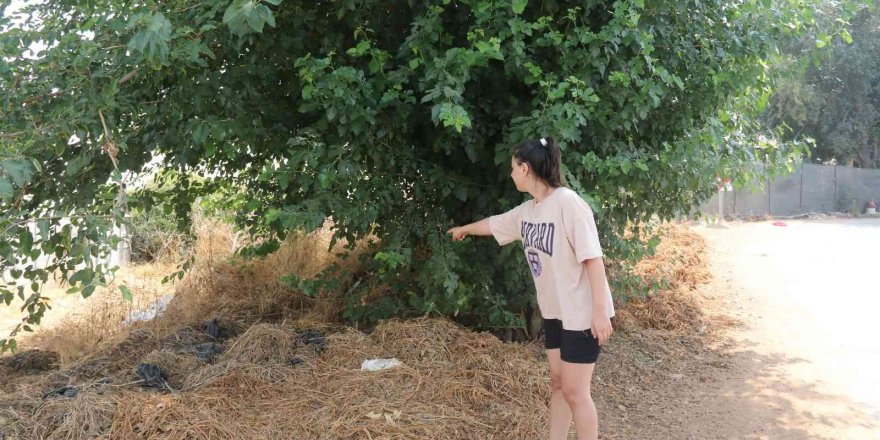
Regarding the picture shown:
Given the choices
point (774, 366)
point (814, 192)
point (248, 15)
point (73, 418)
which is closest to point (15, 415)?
point (73, 418)

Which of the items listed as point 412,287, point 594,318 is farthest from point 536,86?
point 594,318

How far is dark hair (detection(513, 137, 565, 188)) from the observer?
133 inches

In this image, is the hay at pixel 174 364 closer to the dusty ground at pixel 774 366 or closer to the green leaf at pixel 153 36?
the green leaf at pixel 153 36

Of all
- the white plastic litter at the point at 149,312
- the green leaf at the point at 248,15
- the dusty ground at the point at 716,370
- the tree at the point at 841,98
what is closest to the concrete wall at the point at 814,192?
the tree at the point at 841,98

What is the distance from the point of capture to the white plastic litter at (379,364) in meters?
4.76

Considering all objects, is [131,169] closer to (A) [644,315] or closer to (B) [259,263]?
(B) [259,263]

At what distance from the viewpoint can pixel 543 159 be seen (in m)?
3.38

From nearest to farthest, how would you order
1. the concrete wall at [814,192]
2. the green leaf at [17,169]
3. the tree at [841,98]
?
1. the green leaf at [17,169]
2. the concrete wall at [814,192]
3. the tree at [841,98]

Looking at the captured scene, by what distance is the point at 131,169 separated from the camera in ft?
16.2

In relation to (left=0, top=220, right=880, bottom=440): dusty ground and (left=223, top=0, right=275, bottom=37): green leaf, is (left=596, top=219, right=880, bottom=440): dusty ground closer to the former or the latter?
(left=0, top=220, right=880, bottom=440): dusty ground

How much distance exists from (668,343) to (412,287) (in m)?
2.55

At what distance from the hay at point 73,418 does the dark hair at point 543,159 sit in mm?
2612

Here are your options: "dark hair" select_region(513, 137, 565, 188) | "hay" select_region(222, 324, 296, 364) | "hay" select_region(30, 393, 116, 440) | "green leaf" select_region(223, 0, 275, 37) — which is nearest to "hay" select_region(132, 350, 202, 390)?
"hay" select_region(222, 324, 296, 364)

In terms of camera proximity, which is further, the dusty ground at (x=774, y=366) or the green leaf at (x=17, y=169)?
the dusty ground at (x=774, y=366)
